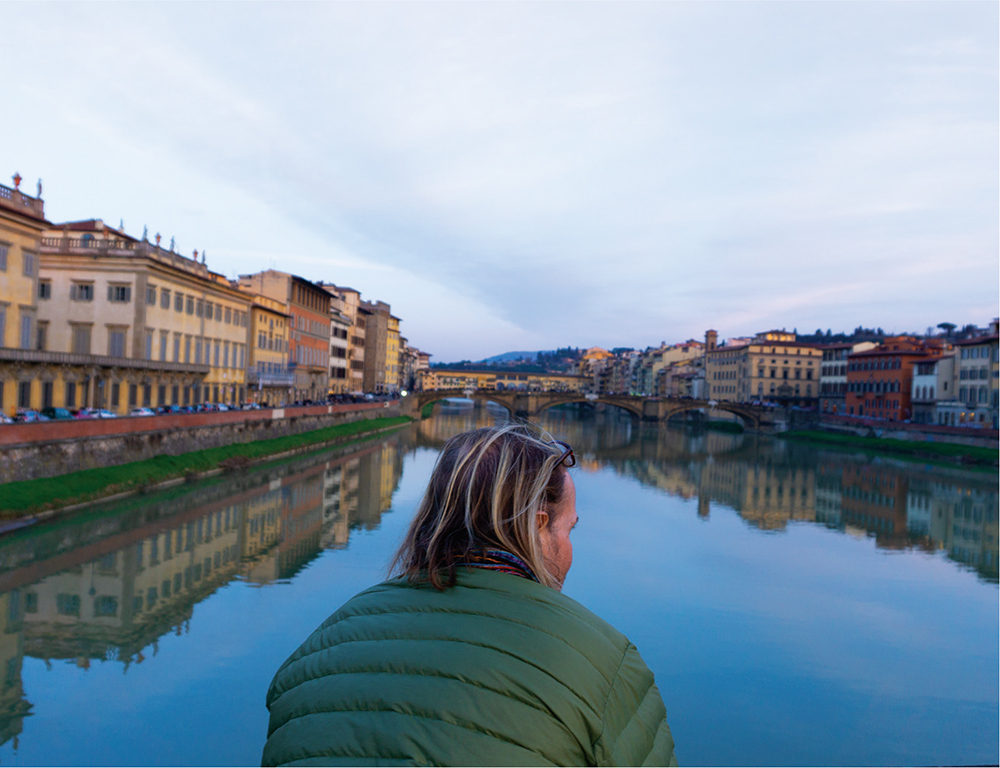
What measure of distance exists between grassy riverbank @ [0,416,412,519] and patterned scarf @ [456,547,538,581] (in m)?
15.8

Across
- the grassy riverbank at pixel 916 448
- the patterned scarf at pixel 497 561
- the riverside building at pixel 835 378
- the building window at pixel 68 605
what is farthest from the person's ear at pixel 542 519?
the riverside building at pixel 835 378

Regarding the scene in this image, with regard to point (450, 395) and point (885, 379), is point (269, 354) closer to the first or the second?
point (450, 395)

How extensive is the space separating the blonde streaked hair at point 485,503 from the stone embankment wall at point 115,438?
16.8 meters

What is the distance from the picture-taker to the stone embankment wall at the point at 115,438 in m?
15.9

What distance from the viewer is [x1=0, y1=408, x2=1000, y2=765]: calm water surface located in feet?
25.6

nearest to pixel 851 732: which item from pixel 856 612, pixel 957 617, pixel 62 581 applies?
pixel 856 612

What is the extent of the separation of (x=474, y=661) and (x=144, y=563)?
14019mm

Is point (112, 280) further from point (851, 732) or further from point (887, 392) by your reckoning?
point (887, 392)

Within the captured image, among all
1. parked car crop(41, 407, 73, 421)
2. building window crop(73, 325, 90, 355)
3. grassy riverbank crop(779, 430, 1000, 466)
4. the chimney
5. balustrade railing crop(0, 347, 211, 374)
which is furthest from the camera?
the chimney

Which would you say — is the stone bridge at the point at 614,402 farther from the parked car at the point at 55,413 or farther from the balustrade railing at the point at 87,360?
the parked car at the point at 55,413

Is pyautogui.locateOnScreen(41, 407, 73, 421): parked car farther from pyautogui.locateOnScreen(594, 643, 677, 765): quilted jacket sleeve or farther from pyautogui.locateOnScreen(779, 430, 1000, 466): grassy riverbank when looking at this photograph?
pyautogui.locateOnScreen(779, 430, 1000, 466): grassy riverbank

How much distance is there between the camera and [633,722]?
4.42 ft

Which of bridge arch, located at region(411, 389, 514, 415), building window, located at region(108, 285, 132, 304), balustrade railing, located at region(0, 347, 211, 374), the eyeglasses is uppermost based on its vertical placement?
building window, located at region(108, 285, 132, 304)

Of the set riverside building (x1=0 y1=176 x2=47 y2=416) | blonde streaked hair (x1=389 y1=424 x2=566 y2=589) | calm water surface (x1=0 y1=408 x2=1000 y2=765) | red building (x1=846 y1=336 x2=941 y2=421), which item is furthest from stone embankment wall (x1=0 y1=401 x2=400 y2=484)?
red building (x1=846 y1=336 x2=941 y2=421)
